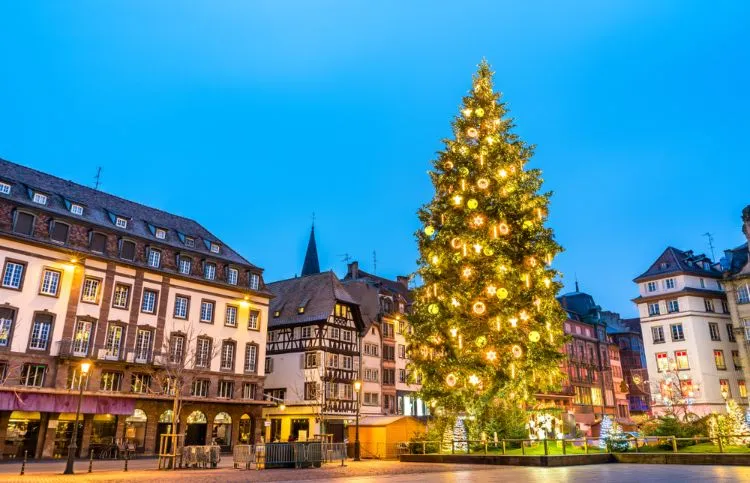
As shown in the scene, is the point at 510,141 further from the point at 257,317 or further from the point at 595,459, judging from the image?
the point at 257,317

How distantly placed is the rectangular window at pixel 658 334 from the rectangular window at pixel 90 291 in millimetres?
52379

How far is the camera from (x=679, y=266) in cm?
5853

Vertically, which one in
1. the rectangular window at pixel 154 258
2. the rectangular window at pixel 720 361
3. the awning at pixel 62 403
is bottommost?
the awning at pixel 62 403

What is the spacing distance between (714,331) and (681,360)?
4.70 metres

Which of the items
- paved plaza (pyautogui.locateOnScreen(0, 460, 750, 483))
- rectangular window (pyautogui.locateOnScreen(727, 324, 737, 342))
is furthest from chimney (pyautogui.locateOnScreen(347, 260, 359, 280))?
paved plaza (pyautogui.locateOnScreen(0, 460, 750, 483))

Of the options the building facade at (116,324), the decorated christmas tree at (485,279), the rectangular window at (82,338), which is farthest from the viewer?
the rectangular window at (82,338)

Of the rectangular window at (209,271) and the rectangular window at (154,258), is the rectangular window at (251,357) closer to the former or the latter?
the rectangular window at (209,271)

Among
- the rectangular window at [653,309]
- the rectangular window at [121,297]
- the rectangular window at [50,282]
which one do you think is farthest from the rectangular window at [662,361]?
the rectangular window at [50,282]

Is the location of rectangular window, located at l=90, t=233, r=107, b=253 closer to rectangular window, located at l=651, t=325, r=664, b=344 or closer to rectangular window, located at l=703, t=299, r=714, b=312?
rectangular window, located at l=651, t=325, r=664, b=344

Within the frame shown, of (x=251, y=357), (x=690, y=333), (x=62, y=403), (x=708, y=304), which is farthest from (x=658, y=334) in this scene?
(x=62, y=403)

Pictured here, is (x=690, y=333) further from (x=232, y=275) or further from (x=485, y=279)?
(x=232, y=275)

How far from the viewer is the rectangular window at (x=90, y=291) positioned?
38.1m

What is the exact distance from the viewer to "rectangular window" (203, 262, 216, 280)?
150 feet

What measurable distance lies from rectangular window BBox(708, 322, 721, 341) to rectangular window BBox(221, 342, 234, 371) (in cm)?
4624
